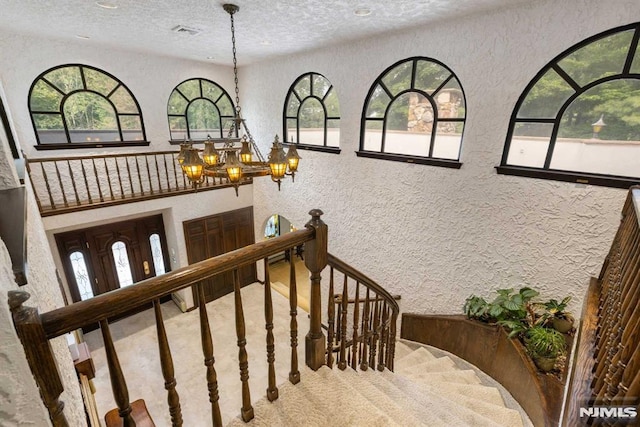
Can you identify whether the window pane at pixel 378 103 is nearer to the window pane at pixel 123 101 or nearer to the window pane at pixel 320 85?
the window pane at pixel 320 85

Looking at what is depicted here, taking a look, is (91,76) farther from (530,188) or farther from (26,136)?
(530,188)

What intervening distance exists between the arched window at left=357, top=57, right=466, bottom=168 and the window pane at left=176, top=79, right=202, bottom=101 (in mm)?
3644

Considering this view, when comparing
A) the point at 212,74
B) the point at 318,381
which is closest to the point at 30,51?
the point at 212,74

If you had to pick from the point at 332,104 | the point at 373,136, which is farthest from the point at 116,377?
the point at 332,104

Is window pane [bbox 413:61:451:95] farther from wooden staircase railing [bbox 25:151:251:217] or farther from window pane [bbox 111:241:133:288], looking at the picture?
window pane [bbox 111:241:133:288]

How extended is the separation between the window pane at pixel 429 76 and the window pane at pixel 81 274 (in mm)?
6146

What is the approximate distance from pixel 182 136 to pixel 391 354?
534 cm

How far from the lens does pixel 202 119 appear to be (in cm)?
580

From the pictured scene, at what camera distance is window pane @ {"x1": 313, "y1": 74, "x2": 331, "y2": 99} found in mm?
4367

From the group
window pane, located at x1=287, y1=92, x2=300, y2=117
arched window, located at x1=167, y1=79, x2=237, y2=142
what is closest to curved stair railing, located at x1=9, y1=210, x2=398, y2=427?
window pane, located at x1=287, y1=92, x2=300, y2=117

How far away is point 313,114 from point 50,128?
4.10 meters

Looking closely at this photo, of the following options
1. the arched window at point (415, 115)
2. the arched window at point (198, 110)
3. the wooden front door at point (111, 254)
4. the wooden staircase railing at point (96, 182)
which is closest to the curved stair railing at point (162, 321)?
the arched window at point (415, 115)

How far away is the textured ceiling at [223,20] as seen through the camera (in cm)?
270

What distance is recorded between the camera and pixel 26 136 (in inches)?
165
